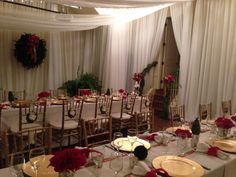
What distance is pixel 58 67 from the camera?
305 inches

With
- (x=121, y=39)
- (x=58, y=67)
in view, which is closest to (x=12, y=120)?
(x=58, y=67)

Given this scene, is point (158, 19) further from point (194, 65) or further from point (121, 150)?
point (121, 150)

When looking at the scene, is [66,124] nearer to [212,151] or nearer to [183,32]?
[212,151]

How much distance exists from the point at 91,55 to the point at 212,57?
4.11m

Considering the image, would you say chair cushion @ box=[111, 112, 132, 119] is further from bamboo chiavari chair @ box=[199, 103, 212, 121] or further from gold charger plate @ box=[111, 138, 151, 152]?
gold charger plate @ box=[111, 138, 151, 152]

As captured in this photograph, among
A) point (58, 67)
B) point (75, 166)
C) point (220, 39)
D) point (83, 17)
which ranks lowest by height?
point (75, 166)

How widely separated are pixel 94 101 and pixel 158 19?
3.21m

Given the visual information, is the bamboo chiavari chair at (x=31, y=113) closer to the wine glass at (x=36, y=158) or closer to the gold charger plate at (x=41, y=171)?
the wine glass at (x=36, y=158)

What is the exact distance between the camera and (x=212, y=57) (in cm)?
570

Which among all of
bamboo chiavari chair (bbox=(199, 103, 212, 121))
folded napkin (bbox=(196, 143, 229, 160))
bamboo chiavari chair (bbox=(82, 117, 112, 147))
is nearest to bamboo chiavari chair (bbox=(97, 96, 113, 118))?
bamboo chiavari chair (bbox=(82, 117, 112, 147))

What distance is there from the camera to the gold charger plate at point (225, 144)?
95.3 inches

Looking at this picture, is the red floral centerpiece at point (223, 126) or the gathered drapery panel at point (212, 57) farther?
the gathered drapery panel at point (212, 57)

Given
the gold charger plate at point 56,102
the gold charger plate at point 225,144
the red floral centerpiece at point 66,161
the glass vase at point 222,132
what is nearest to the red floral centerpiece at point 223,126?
the glass vase at point 222,132

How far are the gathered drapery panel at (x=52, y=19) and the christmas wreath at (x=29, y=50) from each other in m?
0.99
